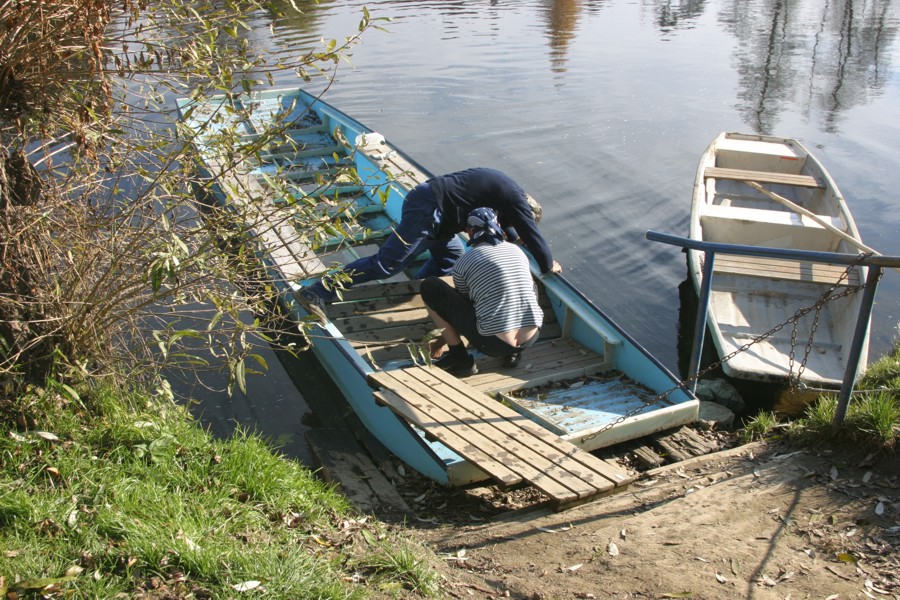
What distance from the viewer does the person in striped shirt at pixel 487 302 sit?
21.1ft

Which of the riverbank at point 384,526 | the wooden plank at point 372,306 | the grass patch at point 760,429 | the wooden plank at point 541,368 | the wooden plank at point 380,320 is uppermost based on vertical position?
the riverbank at point 384,526

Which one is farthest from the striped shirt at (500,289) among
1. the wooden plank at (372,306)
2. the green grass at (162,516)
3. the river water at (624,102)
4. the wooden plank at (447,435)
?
the river water at (624,102)

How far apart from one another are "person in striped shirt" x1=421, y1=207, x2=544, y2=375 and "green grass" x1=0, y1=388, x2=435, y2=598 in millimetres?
1871

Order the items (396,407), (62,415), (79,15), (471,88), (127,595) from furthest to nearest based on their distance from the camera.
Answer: (471,88) → (396,407) → (62,415) → (79,15) → (127,595)

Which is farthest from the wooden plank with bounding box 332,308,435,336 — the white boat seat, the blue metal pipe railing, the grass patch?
the white boat seat

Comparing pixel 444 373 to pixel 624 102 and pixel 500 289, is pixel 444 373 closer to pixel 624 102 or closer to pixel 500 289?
pixel 500 289

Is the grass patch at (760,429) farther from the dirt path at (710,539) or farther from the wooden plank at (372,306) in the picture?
the wooden plank at (372,306)

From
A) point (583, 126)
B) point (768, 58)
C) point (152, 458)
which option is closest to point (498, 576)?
point (152, 458)

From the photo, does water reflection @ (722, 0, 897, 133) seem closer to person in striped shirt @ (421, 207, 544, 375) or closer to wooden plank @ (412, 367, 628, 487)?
person in striped shirt @ (421, 207, 544, 375)

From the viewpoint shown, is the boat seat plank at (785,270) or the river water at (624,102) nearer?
the boat seat plank at (785,270)

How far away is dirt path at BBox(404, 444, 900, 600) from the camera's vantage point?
165 inches

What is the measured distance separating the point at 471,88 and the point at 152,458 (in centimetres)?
1519

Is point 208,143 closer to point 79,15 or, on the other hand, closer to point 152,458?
point 79,15

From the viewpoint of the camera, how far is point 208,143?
462 cm
